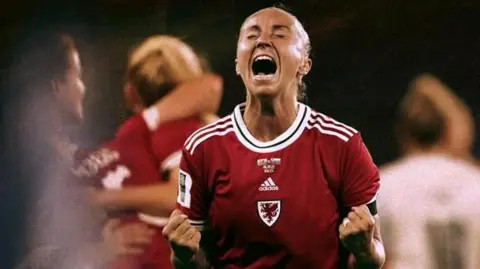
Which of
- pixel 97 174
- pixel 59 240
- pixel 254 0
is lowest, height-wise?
pixel 59 240

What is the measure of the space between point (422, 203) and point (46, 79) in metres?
0.85

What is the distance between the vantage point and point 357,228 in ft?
3.53

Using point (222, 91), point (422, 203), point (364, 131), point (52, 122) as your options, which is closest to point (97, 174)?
point (52, 122)

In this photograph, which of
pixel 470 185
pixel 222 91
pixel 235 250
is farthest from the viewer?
pixel 222 91

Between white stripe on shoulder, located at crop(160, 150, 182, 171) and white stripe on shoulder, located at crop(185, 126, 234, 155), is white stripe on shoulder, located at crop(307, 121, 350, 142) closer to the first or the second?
white stripe on shoulder, located at crop(185, 126, 234, 155)

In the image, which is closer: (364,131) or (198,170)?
(198,170)

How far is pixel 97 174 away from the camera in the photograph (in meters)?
1.56

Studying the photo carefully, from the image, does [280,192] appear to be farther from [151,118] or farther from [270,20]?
[151,118]

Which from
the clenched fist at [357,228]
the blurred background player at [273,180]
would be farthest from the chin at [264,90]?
the clenched fist at [357,228]

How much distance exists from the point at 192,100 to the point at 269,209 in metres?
0.44

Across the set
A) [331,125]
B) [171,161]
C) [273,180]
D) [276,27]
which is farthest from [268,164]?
[171,161]

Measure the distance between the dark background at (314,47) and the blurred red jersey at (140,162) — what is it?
40 millimetres

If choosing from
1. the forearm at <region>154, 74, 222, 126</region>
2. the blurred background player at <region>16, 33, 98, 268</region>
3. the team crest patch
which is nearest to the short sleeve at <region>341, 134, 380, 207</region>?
the team crest patch

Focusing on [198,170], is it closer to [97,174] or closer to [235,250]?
[235,250]
